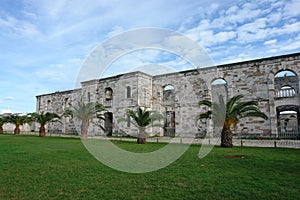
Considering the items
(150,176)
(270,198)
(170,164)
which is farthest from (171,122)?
(270,198)

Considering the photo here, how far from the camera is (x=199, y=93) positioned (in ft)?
63.8

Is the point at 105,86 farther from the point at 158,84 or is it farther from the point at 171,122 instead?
the point at 171,122

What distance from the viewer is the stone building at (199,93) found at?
16183 mm

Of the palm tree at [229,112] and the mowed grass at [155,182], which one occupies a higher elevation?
the palm tree at [229,112]

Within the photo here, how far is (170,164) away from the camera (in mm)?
6617

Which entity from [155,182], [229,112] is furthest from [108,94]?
[155,182]

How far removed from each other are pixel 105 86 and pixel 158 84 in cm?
606

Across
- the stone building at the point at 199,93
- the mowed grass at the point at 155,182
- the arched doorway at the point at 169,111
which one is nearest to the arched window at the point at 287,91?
the stone building at the point at 199,93

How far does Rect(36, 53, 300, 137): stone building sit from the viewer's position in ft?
53.1

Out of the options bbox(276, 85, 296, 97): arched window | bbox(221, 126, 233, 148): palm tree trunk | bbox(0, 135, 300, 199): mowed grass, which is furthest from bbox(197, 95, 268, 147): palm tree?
bbox(276, 85, 296, 97): arched window

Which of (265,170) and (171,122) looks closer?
(265,170)

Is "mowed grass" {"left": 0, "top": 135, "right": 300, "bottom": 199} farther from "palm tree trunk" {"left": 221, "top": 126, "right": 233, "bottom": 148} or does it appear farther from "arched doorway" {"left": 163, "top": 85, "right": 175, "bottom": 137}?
"arched doorway" {"left": 163, "top": 85, "right": 175, "bottom": 137}

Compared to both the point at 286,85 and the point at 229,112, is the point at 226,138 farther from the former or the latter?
the point at 286,85

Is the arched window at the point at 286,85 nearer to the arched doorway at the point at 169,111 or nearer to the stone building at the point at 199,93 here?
the stone building at the point at 199,93
